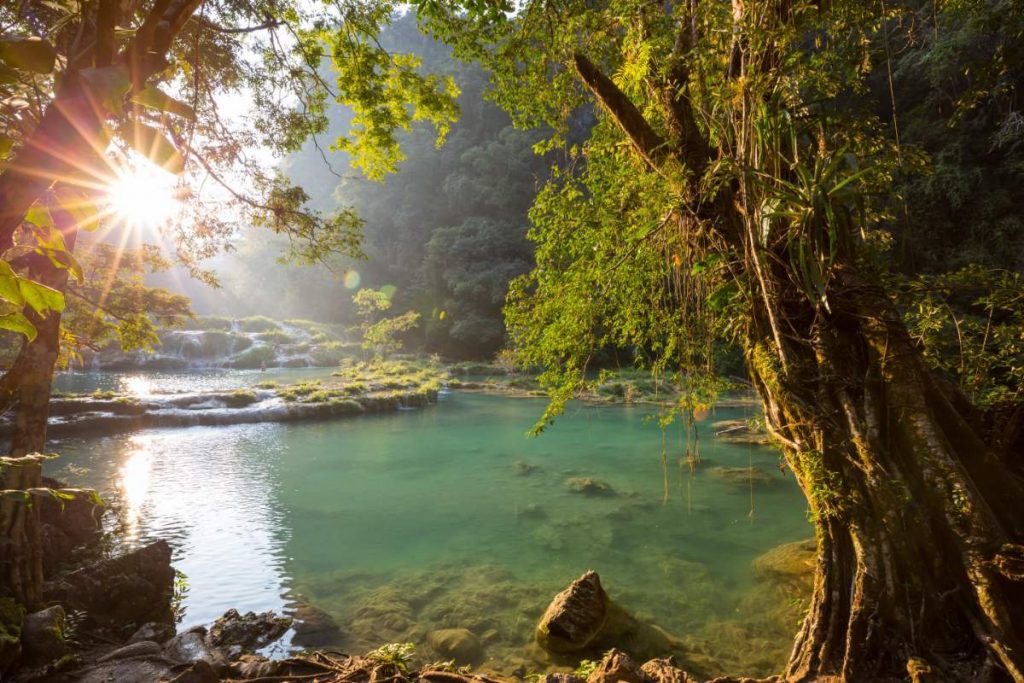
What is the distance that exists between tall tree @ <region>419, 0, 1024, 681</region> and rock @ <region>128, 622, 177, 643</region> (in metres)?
4.83

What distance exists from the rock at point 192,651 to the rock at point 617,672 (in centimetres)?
252

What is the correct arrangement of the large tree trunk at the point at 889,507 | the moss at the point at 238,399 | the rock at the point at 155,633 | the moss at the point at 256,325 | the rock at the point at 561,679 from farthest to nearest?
1. the moss at the point at 256,325
2. the moss at the point at 238,399
3. the rock at the point at 155,633
4. the rock at the point at 561,679
5. the large tree trunk at the point at 889,507

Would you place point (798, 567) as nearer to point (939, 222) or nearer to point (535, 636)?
point (535, 636)

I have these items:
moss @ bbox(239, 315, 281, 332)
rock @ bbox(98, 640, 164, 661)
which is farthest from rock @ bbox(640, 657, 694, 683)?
moss @ bbox(239, 315, 281, 332)

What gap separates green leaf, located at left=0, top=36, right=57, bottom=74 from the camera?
2.79 ft

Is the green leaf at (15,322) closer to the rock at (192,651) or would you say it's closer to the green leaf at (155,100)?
the green leaf at (155,100)

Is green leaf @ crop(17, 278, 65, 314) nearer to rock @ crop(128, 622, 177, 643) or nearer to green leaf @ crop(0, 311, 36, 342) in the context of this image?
green leaf @ crop(0, 311, 36, 342)

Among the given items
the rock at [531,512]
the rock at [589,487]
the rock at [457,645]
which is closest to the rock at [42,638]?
the rock at [457,645]

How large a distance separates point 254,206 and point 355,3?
251 centimetres

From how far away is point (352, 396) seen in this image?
59.6ft

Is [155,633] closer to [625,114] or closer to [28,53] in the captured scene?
[28,53]

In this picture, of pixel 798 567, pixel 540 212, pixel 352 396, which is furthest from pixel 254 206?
pixel 352 396

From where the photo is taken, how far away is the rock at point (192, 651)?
3.56 meters

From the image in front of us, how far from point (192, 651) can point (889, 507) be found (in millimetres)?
4857
